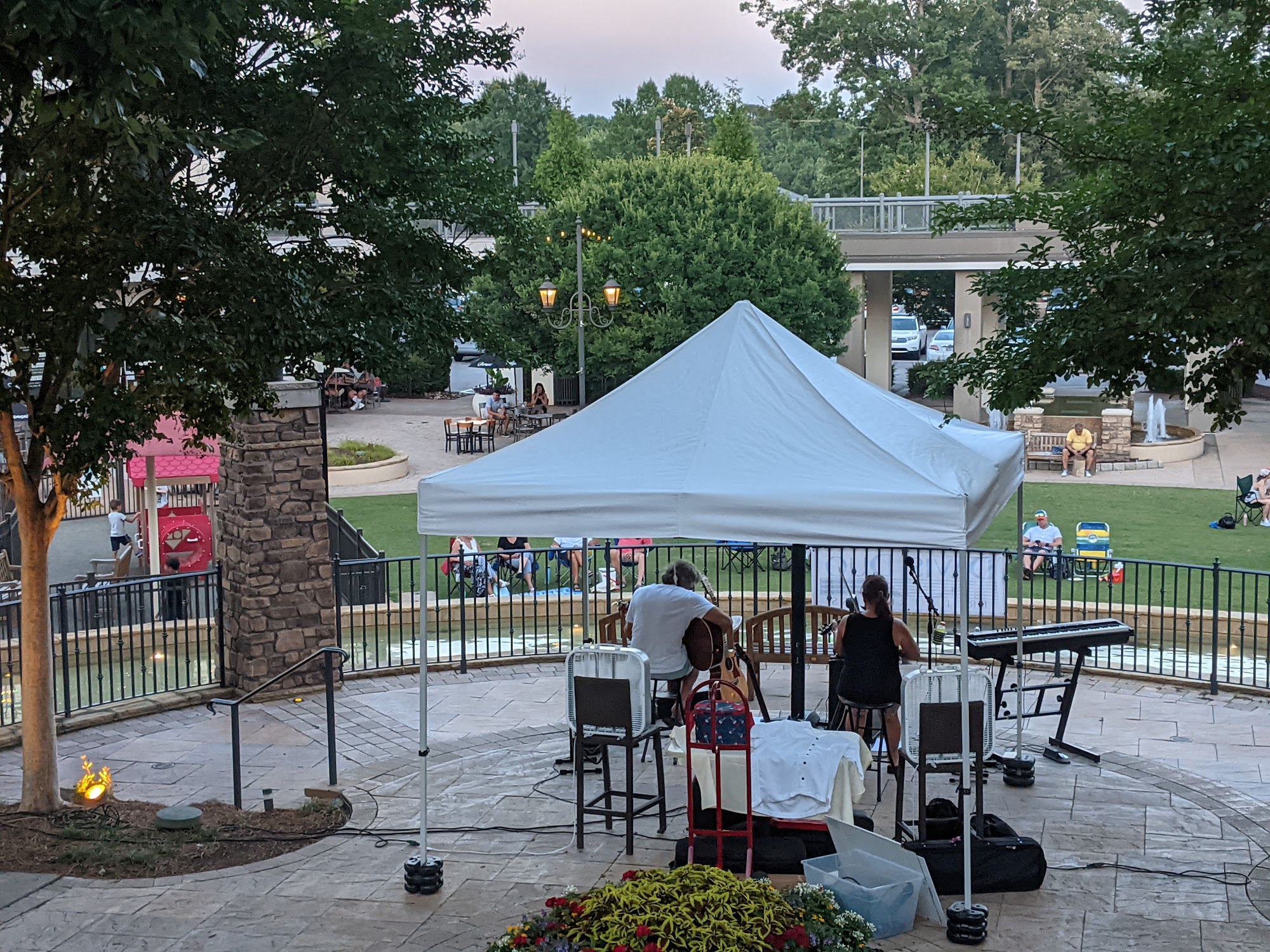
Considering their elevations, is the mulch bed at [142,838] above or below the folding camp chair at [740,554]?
below

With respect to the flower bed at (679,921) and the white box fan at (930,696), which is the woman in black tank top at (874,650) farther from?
the flower bed at (679,921)

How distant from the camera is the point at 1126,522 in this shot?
72.9 ft

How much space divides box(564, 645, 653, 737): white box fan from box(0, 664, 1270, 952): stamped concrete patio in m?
0.72

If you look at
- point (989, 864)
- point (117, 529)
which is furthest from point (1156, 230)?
point (117, 529)

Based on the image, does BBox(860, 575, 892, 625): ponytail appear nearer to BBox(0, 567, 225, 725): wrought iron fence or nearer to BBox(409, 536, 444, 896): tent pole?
Result: BBox(409, 536, 444, 896): tent pole

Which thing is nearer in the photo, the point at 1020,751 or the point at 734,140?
the point at 1020,751

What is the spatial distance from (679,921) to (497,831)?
3894 millimetres

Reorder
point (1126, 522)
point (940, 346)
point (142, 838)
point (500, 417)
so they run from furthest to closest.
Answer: point (940, 346) → point (500, 417) → point (1126, 522) → point (142, 838)

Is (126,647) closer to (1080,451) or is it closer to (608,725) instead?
(608,725)

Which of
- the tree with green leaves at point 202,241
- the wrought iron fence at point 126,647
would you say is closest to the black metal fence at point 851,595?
the wrought iron fence at point 126,647

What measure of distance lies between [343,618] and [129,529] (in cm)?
704

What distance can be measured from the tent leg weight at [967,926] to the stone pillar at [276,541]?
672 cm

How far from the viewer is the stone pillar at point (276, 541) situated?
446 inches

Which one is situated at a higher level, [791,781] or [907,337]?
[907,337]
